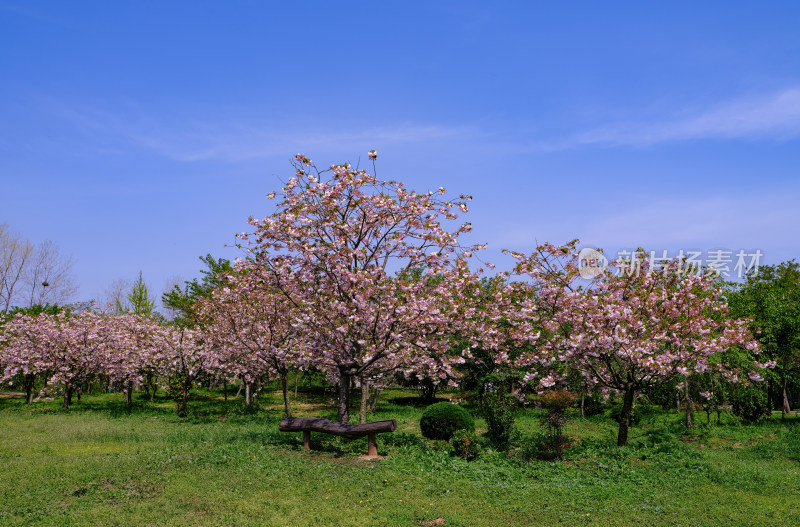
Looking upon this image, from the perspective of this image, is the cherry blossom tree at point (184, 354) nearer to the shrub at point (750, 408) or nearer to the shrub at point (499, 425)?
the shrub at point (499, 425)

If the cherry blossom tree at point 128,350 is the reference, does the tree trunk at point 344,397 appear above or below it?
below

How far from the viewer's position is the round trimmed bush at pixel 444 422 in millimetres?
16312

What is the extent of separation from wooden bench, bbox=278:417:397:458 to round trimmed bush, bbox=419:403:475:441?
3.30 meters

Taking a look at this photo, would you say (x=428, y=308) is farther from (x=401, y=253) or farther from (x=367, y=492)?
(x=367, y=492)

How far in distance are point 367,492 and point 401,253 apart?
6606mm

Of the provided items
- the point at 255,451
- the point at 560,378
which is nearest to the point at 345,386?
the point at 255,451

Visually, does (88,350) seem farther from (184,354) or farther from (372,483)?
(372,483)

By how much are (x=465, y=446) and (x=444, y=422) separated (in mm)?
3138

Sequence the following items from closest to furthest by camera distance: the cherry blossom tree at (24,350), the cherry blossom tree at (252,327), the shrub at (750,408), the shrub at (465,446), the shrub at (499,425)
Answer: the shrub at (465,446) → the shrub at (499,425) → the cherry blossom tree at (252,327) → the shrub at (750,408) → the cherry blossom tree at (24,350)

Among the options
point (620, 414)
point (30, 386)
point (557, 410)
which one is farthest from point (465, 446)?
point (30, 386)

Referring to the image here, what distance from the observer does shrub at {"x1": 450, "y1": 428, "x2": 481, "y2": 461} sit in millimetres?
13237

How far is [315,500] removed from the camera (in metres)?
9.78

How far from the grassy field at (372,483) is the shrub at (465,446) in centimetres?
37

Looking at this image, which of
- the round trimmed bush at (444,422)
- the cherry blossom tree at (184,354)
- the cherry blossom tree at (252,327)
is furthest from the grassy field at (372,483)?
the cherry blossom tree at (184,354)
